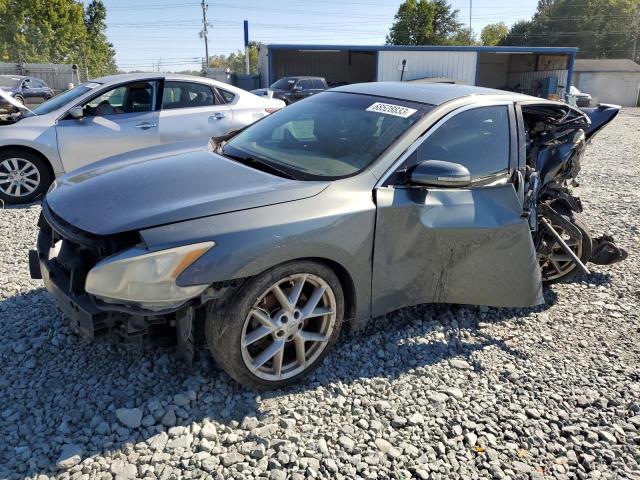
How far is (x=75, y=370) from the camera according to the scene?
2.96 meters

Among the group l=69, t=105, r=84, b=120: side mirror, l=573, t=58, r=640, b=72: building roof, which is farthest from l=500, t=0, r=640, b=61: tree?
l=69, t=105, r=84, b=120: side mirror

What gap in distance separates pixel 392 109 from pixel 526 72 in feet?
131

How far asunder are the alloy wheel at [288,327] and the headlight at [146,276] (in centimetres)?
40

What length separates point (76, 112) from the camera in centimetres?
645

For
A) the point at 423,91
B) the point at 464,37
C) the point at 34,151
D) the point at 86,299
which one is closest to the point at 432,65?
the point at 34,151

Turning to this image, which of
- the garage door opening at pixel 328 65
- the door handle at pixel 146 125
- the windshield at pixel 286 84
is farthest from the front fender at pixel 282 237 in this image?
the garage door opening at pixel 328 65

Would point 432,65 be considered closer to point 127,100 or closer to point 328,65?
point 328,65

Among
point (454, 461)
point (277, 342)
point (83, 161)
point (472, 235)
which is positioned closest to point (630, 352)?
point (472, 235)

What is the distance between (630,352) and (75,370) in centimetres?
348

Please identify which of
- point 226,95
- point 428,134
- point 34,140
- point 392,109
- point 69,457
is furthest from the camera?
point 226,95

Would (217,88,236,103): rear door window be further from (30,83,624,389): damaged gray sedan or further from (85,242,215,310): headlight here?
(85,242,215,310): headlight

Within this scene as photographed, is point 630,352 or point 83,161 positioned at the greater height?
point 83,161

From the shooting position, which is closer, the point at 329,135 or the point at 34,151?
the point at 329,135

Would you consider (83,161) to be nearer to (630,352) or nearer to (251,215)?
→ (251,215)
